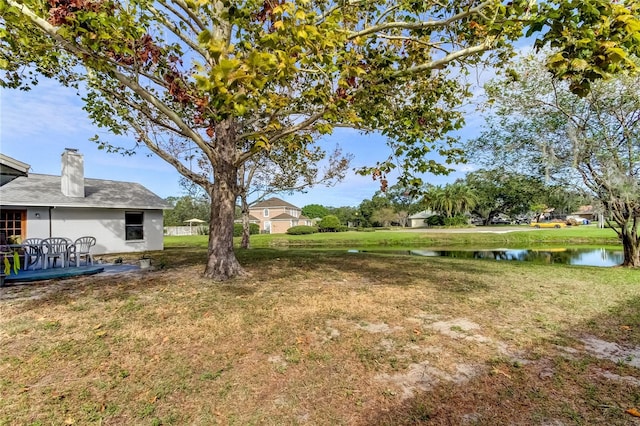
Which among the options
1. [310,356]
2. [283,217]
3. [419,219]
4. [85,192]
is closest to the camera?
[310,356]

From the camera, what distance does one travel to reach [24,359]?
371cm

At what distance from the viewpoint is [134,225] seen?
16.9 meters

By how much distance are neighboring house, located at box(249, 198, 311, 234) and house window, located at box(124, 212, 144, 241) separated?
37081 millimetres

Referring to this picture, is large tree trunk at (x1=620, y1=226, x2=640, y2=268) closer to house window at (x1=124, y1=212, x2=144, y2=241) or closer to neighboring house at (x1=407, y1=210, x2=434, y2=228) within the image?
house window at (x1=124, y1=212, x2=144, y2=241)

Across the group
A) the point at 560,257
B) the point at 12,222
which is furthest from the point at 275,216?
the point at 560,257

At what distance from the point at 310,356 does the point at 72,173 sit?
16567mm

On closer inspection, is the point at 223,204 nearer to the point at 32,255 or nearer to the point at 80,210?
the point at 32,255

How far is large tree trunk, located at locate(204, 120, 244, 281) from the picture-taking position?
24.0ft

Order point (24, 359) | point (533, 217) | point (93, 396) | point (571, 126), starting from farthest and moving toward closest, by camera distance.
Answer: point (533, 217) < point (571, 126) < point (24, 359) < point (93, 396)

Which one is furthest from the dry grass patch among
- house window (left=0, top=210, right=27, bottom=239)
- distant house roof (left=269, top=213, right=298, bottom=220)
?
distant house roof (left=269, top=213, right=298, bottom=220)

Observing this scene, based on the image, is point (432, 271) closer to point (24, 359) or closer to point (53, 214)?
point (24, 359)

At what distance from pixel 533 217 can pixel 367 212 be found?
36820 millimetres

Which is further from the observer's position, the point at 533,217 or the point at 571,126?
the point at 533,217

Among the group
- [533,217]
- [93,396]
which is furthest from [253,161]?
[533,217]
